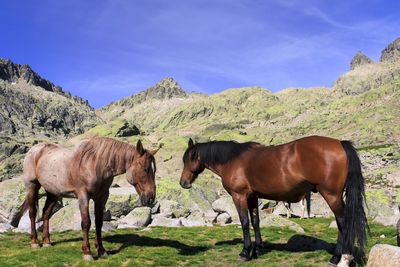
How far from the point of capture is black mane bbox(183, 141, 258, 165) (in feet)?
45.7

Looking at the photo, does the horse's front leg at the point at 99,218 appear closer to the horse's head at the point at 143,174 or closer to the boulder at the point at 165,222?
the horse's head at the point at 143,174

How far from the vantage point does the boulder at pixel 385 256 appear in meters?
8.37

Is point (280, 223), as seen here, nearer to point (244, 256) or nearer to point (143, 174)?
point (244, 256)

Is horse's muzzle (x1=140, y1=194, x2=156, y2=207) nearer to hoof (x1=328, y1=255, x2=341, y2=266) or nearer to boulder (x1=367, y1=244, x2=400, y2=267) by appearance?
hoof (x1=328, y1=255, x2=341, y2=266)

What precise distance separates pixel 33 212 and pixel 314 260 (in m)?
11.1

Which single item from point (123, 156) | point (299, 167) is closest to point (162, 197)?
point (123, 156)

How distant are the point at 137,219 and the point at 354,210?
17.2 m

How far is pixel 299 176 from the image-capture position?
39.7 feet

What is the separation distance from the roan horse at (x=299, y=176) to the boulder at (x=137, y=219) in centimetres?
1266

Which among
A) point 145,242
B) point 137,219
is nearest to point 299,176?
point 145,242

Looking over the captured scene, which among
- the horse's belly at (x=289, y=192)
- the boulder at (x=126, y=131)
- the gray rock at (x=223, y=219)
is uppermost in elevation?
the boulder at (x=126, y=131)

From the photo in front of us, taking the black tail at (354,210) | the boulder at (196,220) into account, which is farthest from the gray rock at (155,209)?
the black tail at (354,210)

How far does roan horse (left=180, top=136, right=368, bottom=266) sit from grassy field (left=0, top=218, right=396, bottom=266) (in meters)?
1.09

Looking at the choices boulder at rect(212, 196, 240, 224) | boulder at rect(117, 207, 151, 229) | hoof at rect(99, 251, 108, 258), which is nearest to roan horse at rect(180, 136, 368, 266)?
hoof at rect(99, 251, 108, 258)
